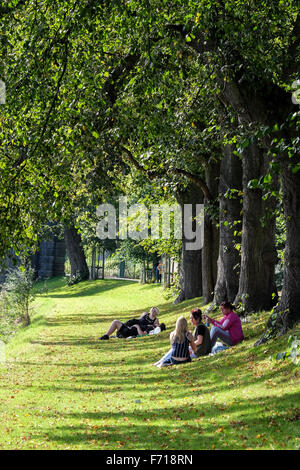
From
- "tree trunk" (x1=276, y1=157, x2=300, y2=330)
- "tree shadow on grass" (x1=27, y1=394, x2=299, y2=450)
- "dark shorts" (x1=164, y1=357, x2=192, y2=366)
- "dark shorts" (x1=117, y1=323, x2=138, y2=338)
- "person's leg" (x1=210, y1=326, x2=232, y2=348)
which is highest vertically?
"tree trunk" (x1=276, y1=157, x2=300, y2=330)

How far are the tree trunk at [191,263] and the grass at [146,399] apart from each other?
21.4 ft

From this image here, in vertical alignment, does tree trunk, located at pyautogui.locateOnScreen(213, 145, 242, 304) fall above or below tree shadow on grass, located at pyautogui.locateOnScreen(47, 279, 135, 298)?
above

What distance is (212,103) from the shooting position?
1555 cm

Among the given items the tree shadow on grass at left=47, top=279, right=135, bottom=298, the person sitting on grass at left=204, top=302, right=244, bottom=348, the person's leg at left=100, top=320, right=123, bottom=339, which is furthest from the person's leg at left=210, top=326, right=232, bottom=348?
the tree shadow on grass at left=47, top=279, right=135, bottom=298

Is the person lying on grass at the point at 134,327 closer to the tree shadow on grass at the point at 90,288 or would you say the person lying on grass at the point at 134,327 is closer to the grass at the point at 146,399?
the grass at the point at 146,399

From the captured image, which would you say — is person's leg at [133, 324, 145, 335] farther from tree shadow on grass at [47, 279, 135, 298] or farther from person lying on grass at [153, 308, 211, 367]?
tree shadow on grass at [47, 279, 135, 298]

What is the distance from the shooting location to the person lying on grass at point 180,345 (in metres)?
12.3

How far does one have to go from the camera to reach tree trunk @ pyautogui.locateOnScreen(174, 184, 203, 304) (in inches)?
928

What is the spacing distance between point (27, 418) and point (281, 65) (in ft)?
25.1

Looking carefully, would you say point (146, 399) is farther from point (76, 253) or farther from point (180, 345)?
point (76, 253)

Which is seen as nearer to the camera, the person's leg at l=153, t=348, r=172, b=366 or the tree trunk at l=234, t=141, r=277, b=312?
the person's leg at l=153, t=348, r=172, b=366

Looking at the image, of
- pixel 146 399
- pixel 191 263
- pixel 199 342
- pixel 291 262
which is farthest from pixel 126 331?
pixel 291 262

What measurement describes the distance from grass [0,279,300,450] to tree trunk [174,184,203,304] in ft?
21.4
